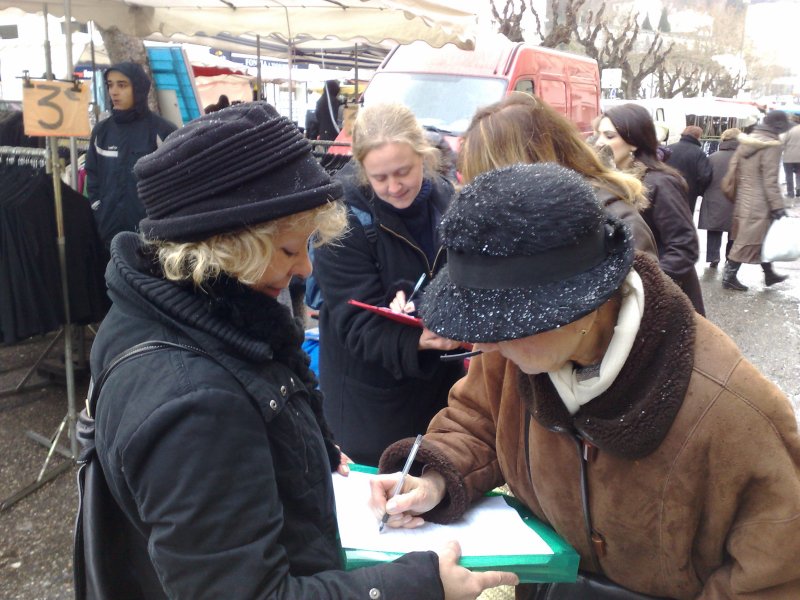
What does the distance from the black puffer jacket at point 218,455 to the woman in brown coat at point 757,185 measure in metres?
7.30

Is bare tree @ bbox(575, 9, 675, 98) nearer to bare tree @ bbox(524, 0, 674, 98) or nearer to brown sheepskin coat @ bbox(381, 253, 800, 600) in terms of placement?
bare tree @ bbox(524, 0, 674, 98)

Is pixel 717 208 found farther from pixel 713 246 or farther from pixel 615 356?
pixel 615 356

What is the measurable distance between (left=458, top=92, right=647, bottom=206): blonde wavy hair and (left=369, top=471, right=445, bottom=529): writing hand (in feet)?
3.61

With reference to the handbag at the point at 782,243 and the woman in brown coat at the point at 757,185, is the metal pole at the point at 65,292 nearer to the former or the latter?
the handbag at the point at 782,243

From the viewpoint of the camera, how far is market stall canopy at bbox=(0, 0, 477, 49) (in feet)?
13.4

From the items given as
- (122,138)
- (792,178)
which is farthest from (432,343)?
(792,178)

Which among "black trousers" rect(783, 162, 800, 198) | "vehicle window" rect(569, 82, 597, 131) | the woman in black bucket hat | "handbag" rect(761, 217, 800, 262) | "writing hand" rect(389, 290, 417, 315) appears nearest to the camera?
the woman in black bucket hat

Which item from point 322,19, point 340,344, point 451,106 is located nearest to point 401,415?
point 340,344

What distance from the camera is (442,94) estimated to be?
7.90 metres

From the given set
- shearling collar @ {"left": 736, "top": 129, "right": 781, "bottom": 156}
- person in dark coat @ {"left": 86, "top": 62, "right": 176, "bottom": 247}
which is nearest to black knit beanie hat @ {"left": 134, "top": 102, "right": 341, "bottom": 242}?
person in dark coat @ {"left": 86, "top": 62, "right": 176, "bottom": 247}

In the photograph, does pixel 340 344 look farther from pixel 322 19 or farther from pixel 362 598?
pixel 322 19

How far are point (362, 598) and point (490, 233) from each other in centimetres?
60

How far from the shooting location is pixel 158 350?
105 centimetres

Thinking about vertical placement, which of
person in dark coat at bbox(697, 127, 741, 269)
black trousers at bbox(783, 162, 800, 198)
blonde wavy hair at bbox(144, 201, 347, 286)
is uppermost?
blonde wavy hair at bbox(144, 201, 347, 286)
